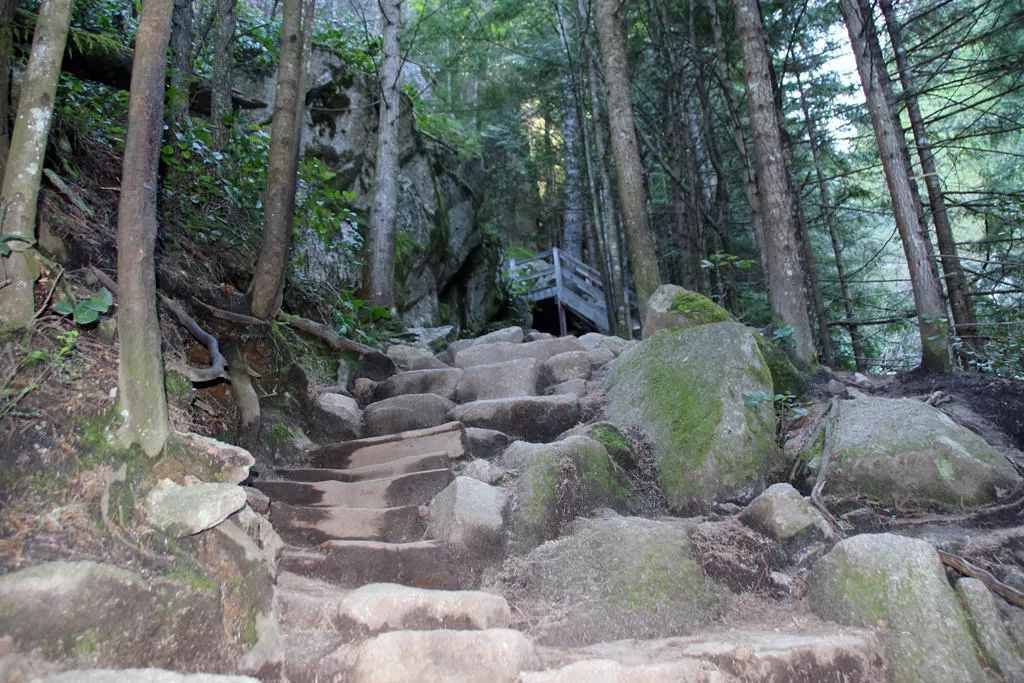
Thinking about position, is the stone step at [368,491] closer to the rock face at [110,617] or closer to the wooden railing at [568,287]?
the rock face at [110,617]

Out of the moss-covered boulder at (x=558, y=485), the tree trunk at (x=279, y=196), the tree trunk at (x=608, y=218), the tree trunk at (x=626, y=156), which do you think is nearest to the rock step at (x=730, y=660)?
the moss-covered boulder at (x=558, y=485)

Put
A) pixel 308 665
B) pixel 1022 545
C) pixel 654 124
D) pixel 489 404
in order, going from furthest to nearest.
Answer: pixel 654 124 < pixel 489 404 < pixel 1022 545 < pixel 308 665

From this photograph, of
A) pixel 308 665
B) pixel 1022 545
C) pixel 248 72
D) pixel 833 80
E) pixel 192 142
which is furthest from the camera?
pixel 833 80

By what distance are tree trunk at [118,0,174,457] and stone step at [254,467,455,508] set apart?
1200 millimetres

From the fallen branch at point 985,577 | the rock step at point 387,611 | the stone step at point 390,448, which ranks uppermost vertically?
the stone step at point 390,448

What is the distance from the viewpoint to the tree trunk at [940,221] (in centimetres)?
805

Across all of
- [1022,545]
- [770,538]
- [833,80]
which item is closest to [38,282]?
[770,538]

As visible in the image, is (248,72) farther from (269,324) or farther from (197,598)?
(197,598)

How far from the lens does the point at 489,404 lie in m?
5.59

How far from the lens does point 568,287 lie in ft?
62.1

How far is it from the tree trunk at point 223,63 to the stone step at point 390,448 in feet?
16.7

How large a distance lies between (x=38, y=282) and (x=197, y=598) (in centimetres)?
203

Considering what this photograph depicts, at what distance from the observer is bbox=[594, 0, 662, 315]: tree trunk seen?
7.73 meters

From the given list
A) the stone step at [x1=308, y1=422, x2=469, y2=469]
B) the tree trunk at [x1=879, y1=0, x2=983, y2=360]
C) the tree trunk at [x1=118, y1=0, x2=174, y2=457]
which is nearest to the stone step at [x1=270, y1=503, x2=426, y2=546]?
the stone step at [x1=308, y1=422, x2=469, y2=469]
